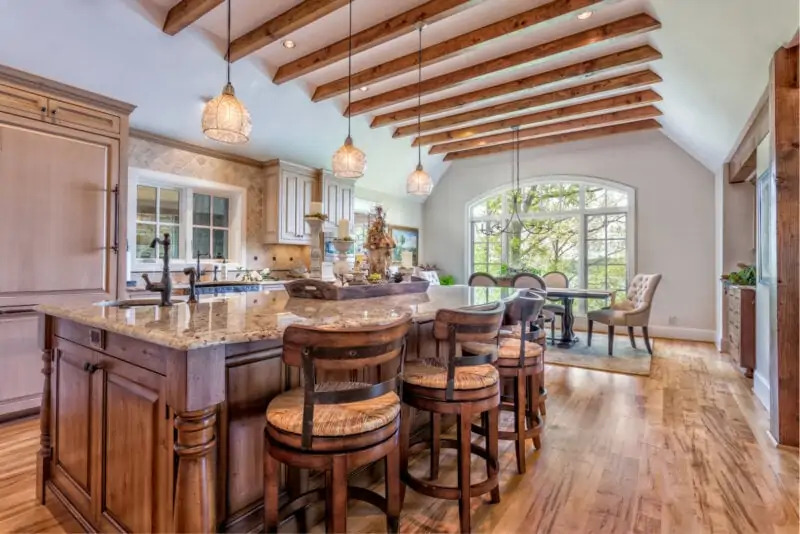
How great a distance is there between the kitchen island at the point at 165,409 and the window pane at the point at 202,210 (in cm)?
328

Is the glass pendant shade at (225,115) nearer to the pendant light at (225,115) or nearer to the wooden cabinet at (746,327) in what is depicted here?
the pendant light at (225,115)

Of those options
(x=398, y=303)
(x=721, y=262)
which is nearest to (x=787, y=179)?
(x=398, y=303)

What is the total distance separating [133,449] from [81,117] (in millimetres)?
2794

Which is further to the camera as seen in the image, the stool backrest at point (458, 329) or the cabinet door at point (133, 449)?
the stool backrest at point (458, 329)

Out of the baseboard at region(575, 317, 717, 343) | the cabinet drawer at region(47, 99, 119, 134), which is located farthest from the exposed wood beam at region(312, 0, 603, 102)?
the baseboard at region(575, 317, 717, 343)

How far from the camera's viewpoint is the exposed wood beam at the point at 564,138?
5.95 metres

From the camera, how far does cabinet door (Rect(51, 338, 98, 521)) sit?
161cm

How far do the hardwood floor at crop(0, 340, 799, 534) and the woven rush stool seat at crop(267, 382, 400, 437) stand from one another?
0.69 metres

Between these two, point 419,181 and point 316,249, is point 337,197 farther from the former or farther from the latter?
point 316,249

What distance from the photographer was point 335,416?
1.30 meters

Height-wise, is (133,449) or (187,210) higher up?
(187,210)

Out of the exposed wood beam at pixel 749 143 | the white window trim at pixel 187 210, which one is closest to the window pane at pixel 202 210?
the white window trim at pixel 187 210

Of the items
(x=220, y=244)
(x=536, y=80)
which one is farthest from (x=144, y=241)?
(x=536, y=80)

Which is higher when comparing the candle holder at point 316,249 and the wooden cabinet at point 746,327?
the candle holder at point 316,249
